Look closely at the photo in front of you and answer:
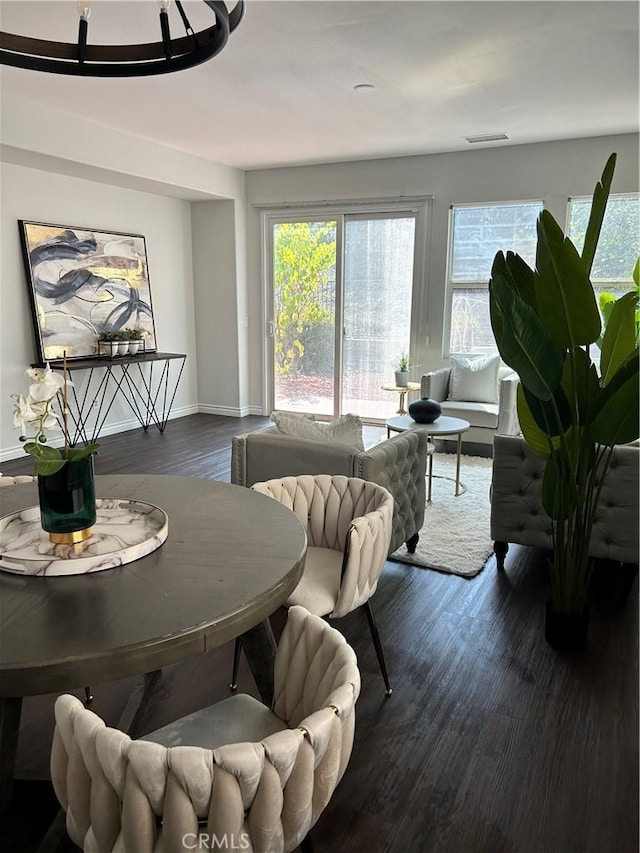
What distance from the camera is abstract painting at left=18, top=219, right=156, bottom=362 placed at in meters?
5.45

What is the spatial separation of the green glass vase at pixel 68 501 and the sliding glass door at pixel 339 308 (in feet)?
17.6

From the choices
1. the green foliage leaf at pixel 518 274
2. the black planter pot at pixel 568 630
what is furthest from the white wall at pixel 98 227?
the black planter pot at pixel 568 630

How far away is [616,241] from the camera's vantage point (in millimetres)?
5559

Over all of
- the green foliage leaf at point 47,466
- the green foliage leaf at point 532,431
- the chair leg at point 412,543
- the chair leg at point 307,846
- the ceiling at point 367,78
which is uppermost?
the ceiling at point 367,78

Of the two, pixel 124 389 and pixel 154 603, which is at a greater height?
pixel 154 603

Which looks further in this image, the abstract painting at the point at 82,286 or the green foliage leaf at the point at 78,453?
the abstract painting at the point at 82,286

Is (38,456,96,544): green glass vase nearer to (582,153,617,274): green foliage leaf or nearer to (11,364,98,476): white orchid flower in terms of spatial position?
(11,364,98,476): white orchid flower

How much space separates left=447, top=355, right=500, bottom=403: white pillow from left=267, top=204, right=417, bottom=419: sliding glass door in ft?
3.17

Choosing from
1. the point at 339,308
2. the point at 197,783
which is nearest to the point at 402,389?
the point at 339,308

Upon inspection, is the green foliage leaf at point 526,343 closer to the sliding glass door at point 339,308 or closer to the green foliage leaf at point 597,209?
the green foliage leaf at point 597,209

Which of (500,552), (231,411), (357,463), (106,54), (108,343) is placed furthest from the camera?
(231,411)

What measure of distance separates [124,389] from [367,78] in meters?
4.03

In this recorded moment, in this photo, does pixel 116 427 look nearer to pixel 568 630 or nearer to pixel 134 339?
pixel 134 339

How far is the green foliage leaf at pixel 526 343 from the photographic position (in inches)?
85.7
